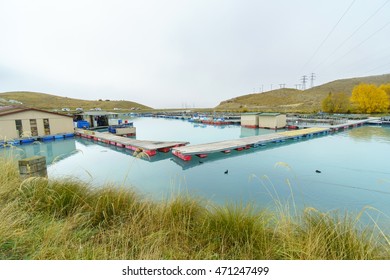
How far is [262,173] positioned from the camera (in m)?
9.66

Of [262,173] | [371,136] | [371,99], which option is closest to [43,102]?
[262,173]

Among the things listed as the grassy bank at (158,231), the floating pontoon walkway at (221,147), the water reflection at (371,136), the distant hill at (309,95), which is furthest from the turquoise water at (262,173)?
the distant hill at (309,95)

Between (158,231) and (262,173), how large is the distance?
8.24 m

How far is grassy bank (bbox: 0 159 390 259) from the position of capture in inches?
79.4

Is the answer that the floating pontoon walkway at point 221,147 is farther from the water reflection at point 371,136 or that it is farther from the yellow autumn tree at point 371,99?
the yellow autumn tree at point 371,99

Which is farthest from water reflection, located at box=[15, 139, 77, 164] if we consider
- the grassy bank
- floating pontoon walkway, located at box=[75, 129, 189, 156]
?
the grassy bank

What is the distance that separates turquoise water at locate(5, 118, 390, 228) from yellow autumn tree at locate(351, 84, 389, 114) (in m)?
30.4

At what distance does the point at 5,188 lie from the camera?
3270 millimetres

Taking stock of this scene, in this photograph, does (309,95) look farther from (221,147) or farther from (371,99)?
(221,147)

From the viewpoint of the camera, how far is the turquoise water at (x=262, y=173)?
22.1ft

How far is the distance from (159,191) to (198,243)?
17.3 feet

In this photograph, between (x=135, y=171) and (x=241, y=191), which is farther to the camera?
(x=135, y=171)
